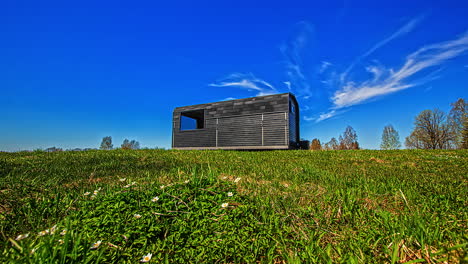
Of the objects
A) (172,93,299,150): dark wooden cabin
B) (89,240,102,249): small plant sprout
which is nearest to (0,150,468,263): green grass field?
(89,240,102,249): small plant sprout

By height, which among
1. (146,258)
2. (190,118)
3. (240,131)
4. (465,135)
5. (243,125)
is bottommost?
(146,258)

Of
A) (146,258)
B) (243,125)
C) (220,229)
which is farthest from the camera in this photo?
(243,125)

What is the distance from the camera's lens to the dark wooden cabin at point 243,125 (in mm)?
15141

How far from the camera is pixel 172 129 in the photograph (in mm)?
19047

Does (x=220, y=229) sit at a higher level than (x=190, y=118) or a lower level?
lower

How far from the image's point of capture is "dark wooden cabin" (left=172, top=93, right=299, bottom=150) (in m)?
15.1

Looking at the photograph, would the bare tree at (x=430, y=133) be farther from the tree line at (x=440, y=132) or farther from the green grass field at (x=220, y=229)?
the green grass field at (x=220, y=229)

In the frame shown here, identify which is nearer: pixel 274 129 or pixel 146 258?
pixel 146 258

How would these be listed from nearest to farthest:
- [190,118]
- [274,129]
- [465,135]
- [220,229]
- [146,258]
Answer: [146,258]
[220,229]
[274,129]
[190,118]
[465,135]

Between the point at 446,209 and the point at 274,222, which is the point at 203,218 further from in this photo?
the point at 446,209

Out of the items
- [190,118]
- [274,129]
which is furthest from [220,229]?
[190,118]

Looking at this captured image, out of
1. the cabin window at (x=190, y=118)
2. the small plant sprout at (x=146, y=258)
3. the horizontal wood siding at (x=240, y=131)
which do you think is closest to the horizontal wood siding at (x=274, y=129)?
the horizontal wood siding at (x=240, y=131)

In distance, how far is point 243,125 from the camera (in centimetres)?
1638

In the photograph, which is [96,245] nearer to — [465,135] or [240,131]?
[240,131]
